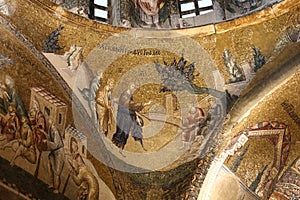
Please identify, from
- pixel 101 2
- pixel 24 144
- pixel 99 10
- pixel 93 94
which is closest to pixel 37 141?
pixel 24 144

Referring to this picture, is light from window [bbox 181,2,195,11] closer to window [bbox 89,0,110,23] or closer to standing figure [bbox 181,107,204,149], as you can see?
window [bbox 89,0,110,23]

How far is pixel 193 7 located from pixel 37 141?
393 cm

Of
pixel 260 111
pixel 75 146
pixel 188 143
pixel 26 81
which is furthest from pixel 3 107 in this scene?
pixel 260 111

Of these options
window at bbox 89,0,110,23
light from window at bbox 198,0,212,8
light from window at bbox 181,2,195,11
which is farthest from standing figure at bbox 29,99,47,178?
light from window at bbox 198,0,212,8

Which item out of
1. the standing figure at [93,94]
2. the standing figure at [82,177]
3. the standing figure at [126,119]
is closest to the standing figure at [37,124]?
the standing figure at [82,177]

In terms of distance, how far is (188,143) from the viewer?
1095 centimetres

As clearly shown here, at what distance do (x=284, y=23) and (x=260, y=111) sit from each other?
1.52m

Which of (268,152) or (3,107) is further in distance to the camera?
(268,152)

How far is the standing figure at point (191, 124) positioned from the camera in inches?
432

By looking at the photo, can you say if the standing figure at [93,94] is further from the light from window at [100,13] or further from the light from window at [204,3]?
the light from window at [204,3]

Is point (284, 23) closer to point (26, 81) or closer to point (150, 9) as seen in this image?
point (150, 9)

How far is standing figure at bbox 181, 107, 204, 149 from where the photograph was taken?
11.0 m

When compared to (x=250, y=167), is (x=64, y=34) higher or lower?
higher

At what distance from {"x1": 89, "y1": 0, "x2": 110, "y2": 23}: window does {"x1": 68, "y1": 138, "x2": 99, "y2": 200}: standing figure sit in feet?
7.70
